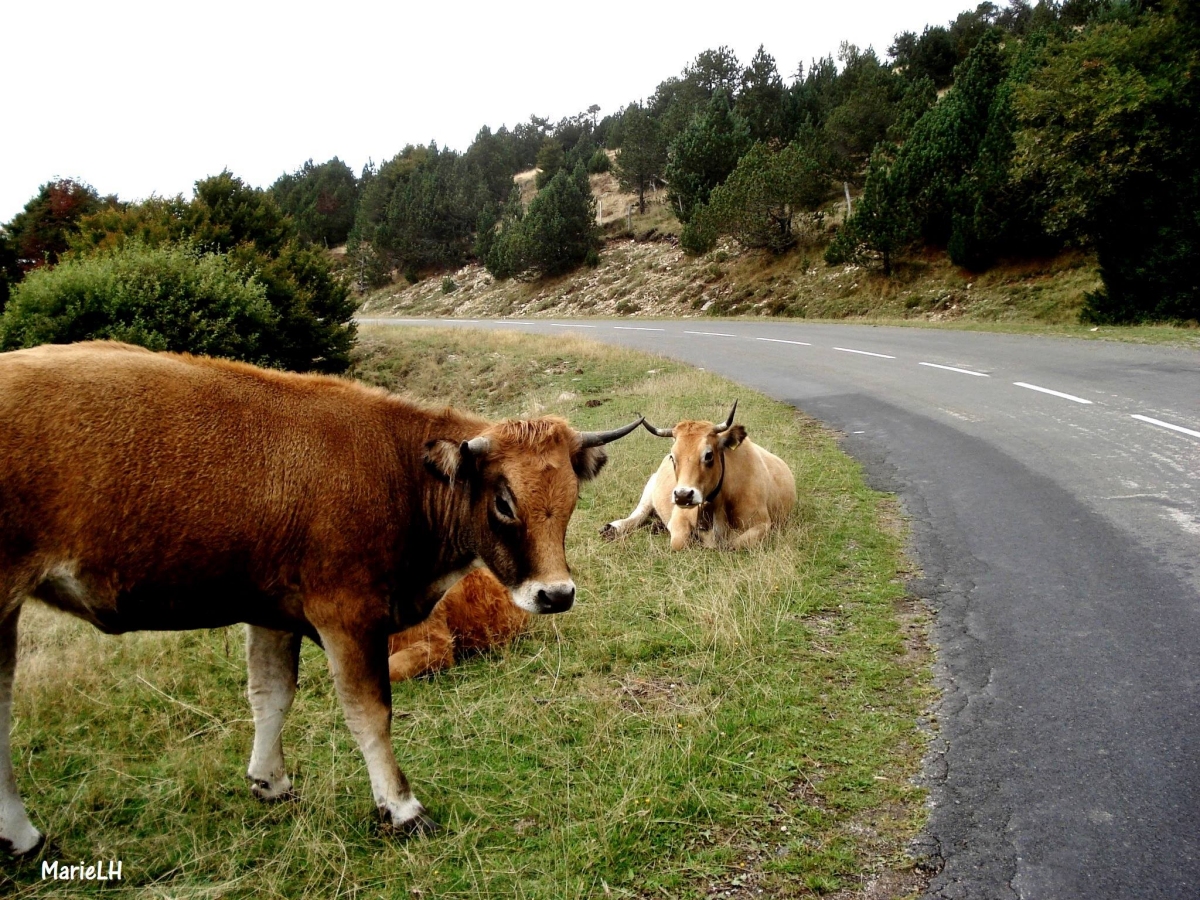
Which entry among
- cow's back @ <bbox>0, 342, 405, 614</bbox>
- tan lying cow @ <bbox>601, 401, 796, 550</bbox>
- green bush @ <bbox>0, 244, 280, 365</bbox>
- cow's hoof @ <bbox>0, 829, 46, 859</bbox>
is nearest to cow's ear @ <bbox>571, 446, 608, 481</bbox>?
cow's back @ <bbox>0, 342, 405, 614</bbox>

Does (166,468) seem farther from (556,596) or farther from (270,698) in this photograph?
(556,596)

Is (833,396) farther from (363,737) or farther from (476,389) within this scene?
(363,737)

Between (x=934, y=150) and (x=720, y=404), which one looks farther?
(x=934, y=150)

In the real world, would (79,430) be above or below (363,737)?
above

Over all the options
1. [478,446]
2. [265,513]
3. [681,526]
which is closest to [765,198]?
[681,526]

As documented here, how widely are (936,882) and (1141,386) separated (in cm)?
1241

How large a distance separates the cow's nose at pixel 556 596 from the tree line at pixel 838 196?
55.7 feet

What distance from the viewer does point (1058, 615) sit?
5914mm

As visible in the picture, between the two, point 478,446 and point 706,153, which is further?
point 706,153

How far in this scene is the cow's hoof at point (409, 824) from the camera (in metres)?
3.92

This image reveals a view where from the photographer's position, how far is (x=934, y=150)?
3550 cm

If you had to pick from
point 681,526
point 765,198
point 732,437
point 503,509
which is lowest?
point 681,526

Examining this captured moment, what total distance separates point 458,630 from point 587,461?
6.29 feet

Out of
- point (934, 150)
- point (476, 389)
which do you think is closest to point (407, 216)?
point (934, 150)
